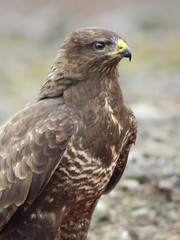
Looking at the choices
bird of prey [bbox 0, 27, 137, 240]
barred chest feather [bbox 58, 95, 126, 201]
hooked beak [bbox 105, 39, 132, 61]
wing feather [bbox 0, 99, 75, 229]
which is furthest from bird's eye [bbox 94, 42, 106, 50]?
wing feather [bbox 0, 99, 75, 229]

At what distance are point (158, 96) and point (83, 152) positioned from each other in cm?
727

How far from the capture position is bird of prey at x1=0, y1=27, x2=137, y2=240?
5758mm

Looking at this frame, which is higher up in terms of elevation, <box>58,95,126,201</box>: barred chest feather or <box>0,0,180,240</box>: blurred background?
<box>58,95,126,201</box>: barred chest feather

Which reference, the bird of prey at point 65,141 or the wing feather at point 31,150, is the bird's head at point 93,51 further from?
the wing feather at point 31,150

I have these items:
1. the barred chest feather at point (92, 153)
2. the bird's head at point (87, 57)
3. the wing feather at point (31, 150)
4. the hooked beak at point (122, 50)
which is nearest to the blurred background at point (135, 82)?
the barred chest feather at point (92, 153)

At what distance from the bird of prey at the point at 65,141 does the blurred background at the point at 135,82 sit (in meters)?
1.49

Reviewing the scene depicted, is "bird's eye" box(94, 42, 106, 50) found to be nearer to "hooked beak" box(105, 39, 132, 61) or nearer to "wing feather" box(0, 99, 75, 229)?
"hooked beak" box(105, 39, 132, 61)

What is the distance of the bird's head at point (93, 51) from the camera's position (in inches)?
234

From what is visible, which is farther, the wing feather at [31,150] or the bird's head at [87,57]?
the bird's head at [87,57]

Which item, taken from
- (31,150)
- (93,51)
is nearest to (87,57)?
(93,51)

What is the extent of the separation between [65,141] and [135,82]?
946 cm

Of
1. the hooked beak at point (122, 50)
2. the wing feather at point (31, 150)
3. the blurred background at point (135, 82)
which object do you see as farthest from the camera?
the blurred background at point (135, 82)

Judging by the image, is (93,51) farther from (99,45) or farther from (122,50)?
(122,50)

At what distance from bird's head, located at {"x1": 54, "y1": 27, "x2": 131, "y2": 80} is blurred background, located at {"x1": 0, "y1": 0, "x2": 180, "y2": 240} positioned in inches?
83.2
